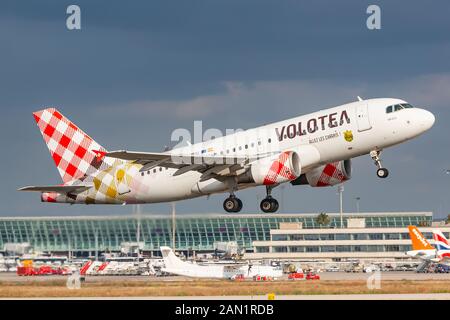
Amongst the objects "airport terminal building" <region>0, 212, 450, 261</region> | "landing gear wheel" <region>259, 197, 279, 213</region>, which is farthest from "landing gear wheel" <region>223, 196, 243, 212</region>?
"airport terminal building" <region>0, 212, 450, 261</region>

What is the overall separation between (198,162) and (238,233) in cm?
8268

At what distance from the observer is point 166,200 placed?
58.9 metres

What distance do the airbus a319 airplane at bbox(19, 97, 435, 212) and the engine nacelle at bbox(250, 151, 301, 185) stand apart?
6 cm

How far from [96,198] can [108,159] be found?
8.92 feet

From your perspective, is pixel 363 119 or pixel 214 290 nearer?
pixel 363 119

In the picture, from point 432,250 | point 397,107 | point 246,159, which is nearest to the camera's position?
point 397,107

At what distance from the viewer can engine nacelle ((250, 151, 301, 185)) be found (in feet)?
176

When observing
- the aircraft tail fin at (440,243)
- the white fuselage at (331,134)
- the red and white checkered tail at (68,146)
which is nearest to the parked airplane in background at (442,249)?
the aircraft tail fin at (440,243)

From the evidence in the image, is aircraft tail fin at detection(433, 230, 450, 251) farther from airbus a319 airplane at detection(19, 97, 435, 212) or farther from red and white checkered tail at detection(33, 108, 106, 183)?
red and white checkered tail at detection(33, 108, 106, 183)

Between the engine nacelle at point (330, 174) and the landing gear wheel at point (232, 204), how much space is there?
16.3 feet

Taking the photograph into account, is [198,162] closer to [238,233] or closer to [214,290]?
[214,290]

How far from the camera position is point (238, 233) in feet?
450

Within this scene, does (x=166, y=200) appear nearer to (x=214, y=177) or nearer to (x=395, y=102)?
(x=214, y=177)

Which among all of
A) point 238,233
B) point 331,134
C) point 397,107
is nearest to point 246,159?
point 331,134
